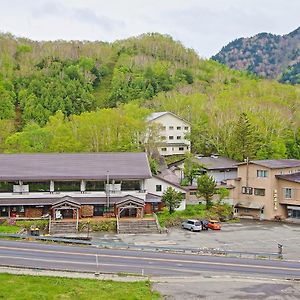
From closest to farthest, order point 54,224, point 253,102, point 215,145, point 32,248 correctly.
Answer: point 32,248
point 54,224
point 215,145
point 253,102

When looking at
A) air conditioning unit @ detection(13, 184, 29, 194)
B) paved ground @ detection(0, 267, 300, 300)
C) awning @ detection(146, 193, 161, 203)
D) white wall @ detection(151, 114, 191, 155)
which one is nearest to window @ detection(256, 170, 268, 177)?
awning @ detection(146, 193, 161, 203)

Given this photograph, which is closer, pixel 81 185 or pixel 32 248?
pixel 32 248

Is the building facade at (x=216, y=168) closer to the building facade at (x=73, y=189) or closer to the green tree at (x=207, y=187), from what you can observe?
the green tree at (x=207, y=187)

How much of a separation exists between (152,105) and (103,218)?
147 feet

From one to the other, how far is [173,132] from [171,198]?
88.7 feet

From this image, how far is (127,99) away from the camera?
94375mm

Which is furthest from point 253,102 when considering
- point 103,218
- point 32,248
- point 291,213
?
point 32,248

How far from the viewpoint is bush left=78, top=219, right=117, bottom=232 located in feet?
119

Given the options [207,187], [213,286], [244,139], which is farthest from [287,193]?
[213,286]

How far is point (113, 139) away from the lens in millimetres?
53531

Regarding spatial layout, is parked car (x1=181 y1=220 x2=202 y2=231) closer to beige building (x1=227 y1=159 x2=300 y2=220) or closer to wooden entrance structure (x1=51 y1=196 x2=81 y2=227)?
wooden entrance structure (x1=51 y1=196 x2=81 y2=227)

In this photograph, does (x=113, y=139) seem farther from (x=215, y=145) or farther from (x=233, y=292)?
(x=233, y=292)

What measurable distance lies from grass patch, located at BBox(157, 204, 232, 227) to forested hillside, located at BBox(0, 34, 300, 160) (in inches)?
503

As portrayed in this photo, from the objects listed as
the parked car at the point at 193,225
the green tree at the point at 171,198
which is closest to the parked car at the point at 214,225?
the parked car at the point at 193,225
